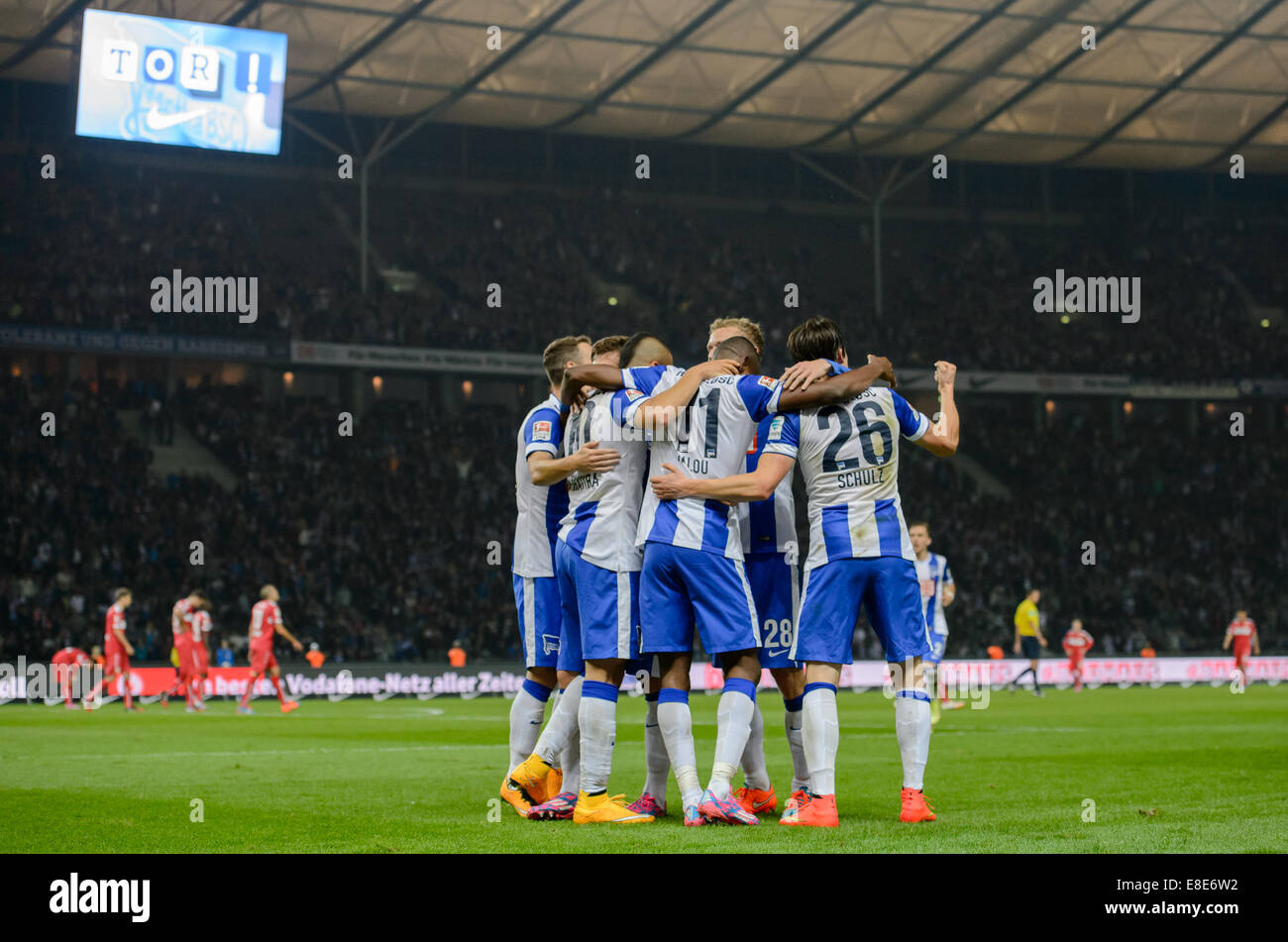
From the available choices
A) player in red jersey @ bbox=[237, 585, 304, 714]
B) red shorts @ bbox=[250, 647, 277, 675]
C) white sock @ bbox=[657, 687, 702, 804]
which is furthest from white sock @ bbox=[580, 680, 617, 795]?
red shorts @ bbox=[250, 647, 277, 675]

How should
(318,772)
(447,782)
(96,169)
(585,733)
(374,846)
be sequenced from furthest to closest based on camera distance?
1. (96,169)
2. (318,772)
3. (447,782)
4. (585,733)
5. (374,846)

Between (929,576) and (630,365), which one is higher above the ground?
(630,365)

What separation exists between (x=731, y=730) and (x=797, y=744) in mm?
1039

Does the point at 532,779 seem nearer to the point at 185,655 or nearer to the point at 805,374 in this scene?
the point at 805,374

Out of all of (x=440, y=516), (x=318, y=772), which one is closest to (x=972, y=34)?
(x=440, y=516)

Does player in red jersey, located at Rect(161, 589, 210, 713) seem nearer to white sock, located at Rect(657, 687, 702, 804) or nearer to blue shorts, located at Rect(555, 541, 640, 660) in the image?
blue shorts, located at Rect(555, 541, 640, 660)

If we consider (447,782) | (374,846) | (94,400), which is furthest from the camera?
(94,400)

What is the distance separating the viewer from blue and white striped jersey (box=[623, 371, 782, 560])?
6.81 meters

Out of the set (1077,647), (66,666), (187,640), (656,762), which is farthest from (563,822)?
(1077,647)

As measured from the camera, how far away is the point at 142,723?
60.3 ft

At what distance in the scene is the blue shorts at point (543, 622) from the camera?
808 cm

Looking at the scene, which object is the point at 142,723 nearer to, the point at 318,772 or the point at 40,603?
the point at 318,772

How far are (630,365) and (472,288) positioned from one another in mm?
33192

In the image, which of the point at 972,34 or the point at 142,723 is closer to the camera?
the point at 142,723
